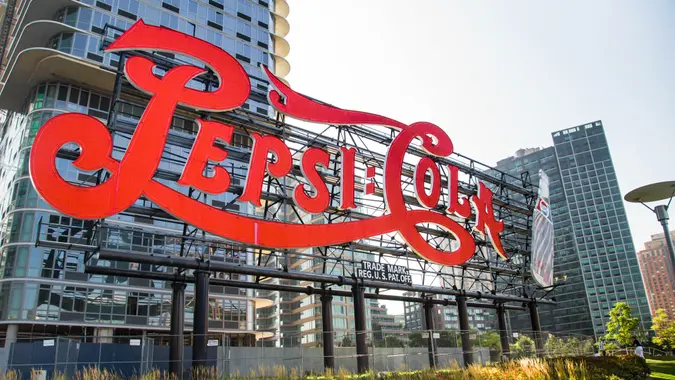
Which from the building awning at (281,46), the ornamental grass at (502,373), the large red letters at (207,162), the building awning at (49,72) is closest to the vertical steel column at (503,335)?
the large red letters at (207,162)

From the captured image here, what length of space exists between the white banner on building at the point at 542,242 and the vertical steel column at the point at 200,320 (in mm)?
25400

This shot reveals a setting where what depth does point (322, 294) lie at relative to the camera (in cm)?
2855

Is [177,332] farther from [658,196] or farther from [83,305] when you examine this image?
[83,305]

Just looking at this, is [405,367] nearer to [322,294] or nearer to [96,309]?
[322,294]

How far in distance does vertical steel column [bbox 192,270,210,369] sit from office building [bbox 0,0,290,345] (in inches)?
609

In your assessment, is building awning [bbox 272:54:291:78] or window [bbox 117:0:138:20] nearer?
window [bbox 117:0:138:20]

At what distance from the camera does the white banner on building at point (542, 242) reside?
124ft

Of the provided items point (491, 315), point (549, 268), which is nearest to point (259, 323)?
point (491, 315)

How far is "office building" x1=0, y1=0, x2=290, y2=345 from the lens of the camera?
135 ft

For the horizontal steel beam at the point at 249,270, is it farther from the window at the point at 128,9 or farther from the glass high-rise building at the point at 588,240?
the glass high-rise building at the point at 588,240

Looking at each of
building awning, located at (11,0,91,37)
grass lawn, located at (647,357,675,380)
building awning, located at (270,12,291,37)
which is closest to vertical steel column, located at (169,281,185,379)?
grass lawn, located at (647,357,675,380)

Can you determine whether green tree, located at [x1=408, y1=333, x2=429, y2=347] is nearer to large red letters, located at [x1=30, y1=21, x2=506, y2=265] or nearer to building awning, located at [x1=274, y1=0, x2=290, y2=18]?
large red letters, located at [x1=30, y1=21, x2=506, y2=265]

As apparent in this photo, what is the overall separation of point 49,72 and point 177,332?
114ft

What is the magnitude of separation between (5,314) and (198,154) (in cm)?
3042
